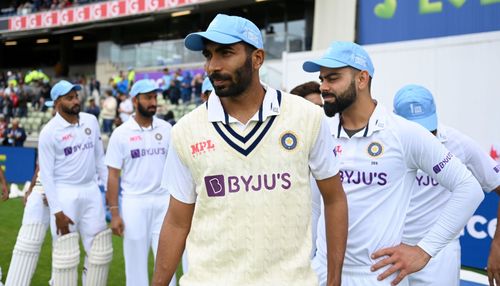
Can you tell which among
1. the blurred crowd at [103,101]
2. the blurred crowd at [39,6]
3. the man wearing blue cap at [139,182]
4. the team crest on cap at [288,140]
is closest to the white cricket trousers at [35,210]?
the man wearing blue cap at [139,182]

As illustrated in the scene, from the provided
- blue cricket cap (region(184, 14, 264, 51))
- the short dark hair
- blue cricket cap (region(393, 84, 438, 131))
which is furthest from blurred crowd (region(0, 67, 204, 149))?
blue cricket cap (region(184, 14, 264, 51))

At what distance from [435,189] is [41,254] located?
6.22 m

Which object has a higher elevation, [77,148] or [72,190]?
[77,148]

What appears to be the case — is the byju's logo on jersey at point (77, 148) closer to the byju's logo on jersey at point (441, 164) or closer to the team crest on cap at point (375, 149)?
the team crest on cap at point (375, 149)

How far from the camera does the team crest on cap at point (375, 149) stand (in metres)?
2.91

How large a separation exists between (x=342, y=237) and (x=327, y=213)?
13 centimetres

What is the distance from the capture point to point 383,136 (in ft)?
9.59

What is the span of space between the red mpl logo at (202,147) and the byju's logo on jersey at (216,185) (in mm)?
113

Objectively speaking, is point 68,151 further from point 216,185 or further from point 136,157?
point 216,185

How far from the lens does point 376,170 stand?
9.48 feet

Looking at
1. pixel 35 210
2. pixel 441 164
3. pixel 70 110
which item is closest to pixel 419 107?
pixel 441 164

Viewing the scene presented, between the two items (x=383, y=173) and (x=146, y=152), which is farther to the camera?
(x=146, y=152)

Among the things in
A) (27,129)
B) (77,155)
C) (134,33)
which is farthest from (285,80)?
(134,33)

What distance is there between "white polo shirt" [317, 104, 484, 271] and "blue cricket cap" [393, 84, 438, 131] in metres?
0.68
